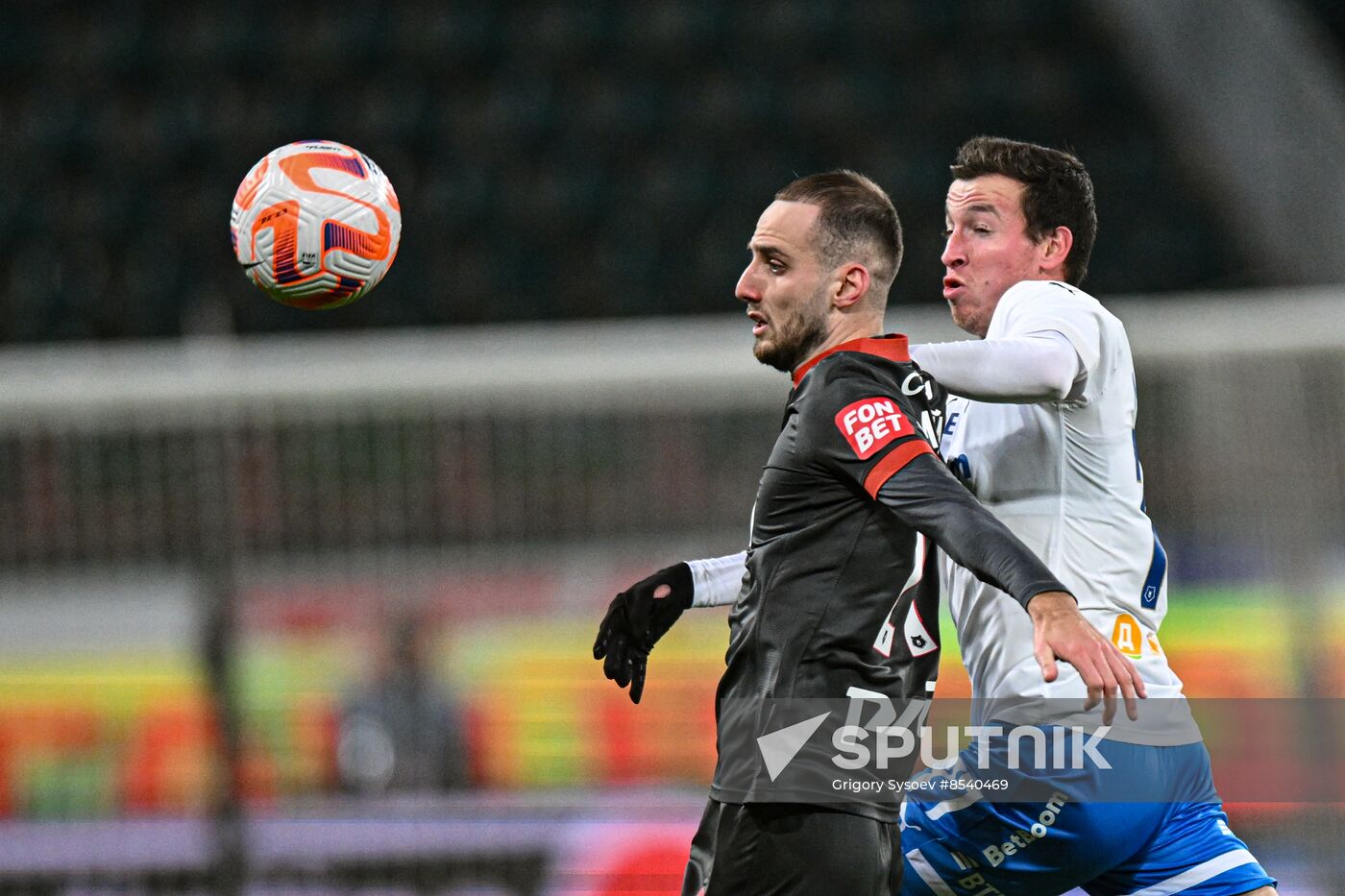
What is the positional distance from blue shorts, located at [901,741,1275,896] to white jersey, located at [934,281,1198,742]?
13cm

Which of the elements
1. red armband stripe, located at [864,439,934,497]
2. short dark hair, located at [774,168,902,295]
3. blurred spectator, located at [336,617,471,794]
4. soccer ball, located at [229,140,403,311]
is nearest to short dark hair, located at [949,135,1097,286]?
short dark hair, located at [774,168,902,295]

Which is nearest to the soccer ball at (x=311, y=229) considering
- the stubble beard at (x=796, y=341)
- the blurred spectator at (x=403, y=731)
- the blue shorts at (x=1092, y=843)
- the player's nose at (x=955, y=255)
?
the stubble beard at (x=796, y=341)

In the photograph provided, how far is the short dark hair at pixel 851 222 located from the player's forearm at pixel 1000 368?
225mm

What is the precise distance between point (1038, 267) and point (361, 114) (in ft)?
29.2

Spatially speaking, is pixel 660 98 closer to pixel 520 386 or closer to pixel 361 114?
pixel 361 114

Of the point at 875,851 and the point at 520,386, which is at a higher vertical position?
the point at 520,386

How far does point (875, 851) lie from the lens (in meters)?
2.94

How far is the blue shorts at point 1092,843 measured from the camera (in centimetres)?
321

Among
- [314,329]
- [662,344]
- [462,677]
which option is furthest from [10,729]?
[314,329]

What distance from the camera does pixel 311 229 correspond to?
3.72m

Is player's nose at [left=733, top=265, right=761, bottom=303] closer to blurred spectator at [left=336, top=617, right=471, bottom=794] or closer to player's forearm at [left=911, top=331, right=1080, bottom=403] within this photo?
player's forearm at [left=911, top=331, right=1080, bottom=403]

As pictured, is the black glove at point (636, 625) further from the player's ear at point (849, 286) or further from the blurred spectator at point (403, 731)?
the blurred spectator at point (403, 731)

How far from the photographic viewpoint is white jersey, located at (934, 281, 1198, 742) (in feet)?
10.8

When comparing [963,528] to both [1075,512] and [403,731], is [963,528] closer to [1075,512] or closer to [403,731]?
[1075,512]
